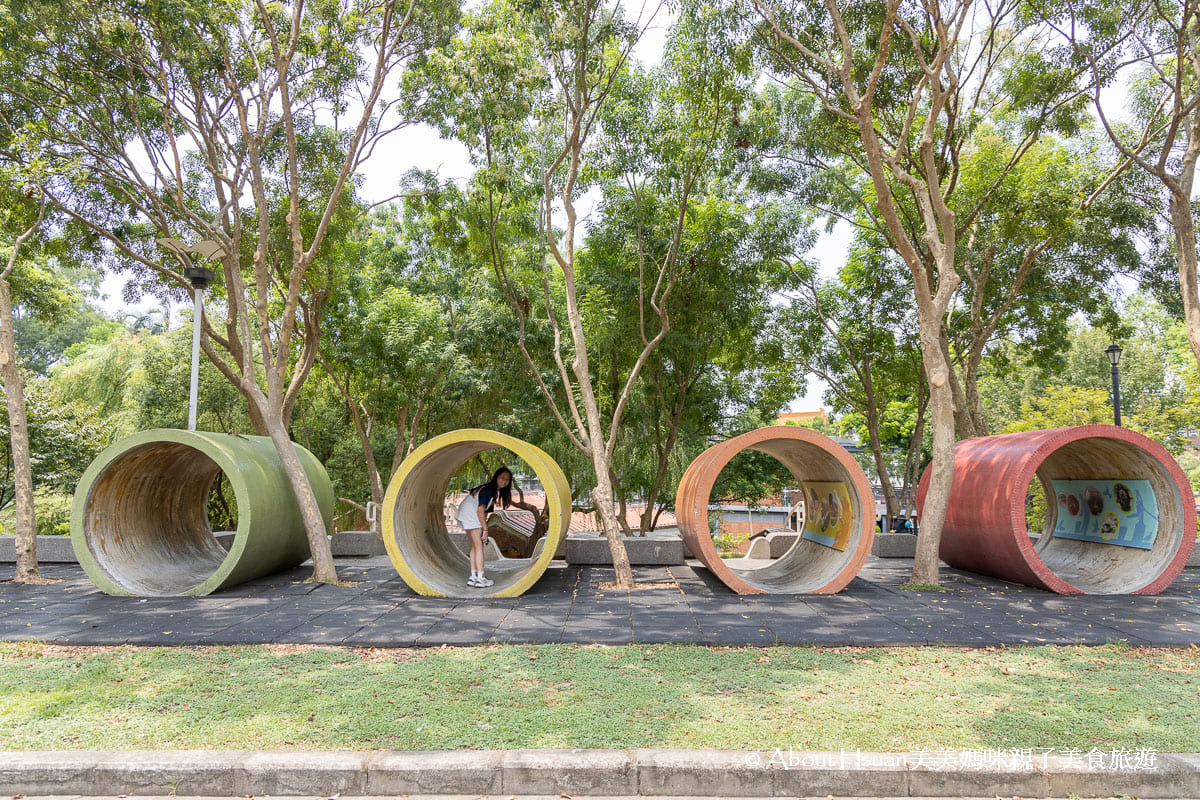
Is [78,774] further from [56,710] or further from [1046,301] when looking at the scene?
[1046,301]

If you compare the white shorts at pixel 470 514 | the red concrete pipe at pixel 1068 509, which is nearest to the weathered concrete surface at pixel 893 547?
the red concrete pipe at pixel 1068 509

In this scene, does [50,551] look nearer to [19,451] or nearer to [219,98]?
[19,451]

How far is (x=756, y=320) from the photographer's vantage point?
16.6 m

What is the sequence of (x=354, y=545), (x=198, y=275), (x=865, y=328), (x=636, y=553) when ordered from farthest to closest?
(x=865, y=328)
(x=354, y=545)
(x=636, y=553)
(x=198, y=275)

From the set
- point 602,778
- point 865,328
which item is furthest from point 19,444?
point 865,328

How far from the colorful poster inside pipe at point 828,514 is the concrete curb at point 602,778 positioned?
589 centimetres

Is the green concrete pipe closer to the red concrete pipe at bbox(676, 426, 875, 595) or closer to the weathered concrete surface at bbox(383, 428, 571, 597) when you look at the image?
the weathered concrete surface at bbox(383, 428, 571, 597)

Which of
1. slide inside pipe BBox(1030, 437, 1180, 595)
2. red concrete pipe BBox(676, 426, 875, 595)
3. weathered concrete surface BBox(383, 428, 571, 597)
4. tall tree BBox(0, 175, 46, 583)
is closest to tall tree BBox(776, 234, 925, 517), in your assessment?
slide inside pipe BBox(1030, 437, 1180, 595)

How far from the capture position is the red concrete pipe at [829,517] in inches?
368

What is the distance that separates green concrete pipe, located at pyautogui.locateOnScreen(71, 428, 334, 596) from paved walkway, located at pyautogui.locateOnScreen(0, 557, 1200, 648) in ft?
1.44

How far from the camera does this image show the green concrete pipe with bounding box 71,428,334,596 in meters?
9.32

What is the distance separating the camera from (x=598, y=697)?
199 inches

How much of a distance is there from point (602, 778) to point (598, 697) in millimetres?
1123

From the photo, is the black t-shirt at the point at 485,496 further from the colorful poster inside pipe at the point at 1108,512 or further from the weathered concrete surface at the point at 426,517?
the colorful poster inside pipe at the point at 1108,512
